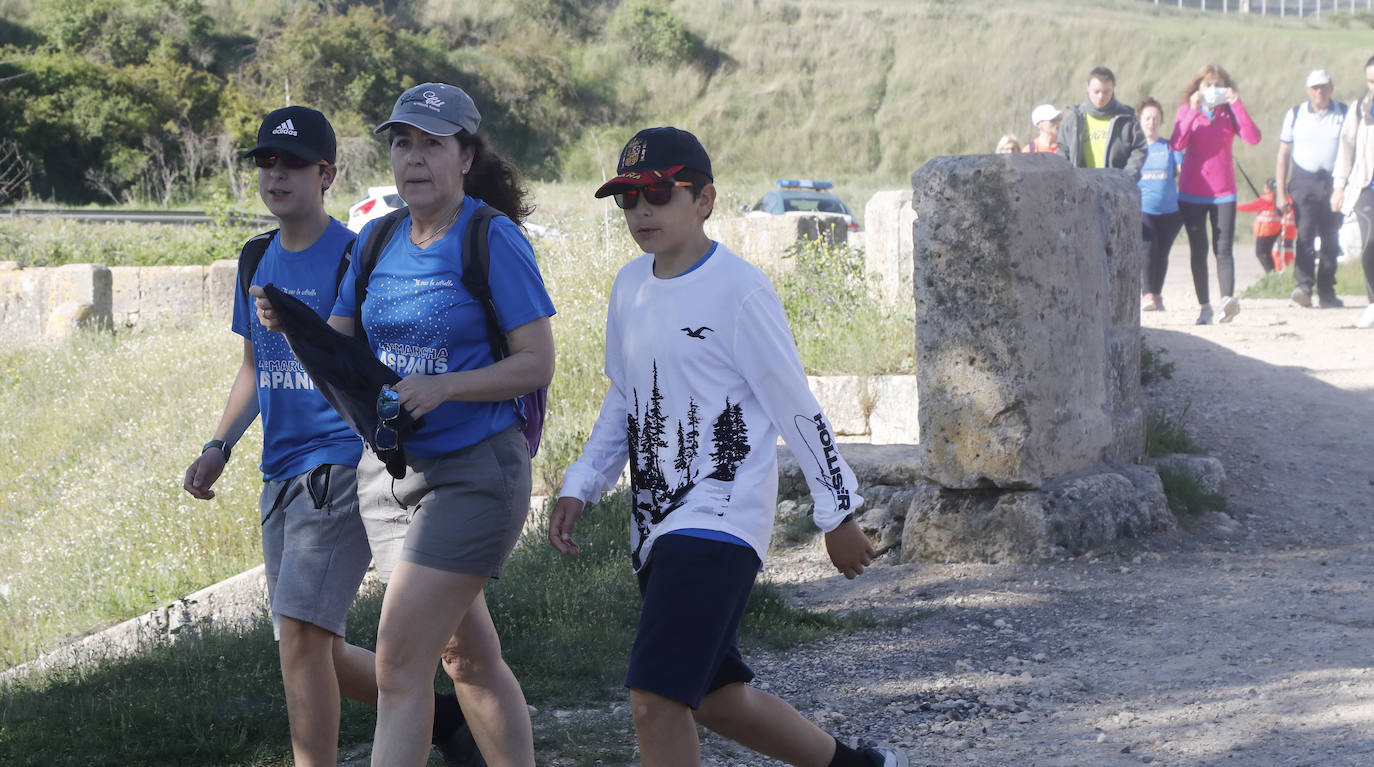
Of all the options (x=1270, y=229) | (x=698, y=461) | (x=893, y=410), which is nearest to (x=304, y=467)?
(x=698, y=461)

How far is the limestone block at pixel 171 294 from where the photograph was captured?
13.8 meters

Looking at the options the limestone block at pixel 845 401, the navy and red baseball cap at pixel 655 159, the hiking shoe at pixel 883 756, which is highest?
the navy and red baseball cap at pixel 655 159

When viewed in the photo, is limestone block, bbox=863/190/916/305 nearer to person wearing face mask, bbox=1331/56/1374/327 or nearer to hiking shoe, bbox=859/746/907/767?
person wearing face mask, bbox=1331/56/1374/327

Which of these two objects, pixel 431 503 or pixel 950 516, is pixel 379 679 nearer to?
pixel 431 503

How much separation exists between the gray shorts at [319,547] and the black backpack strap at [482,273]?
1.84ft

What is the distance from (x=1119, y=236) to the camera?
6516 mm

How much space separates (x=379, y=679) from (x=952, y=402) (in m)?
3.58

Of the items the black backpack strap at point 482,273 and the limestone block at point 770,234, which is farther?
the limestone block at point 770,234

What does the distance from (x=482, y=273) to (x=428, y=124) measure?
0.38 metres

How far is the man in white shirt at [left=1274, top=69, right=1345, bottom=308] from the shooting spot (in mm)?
10734

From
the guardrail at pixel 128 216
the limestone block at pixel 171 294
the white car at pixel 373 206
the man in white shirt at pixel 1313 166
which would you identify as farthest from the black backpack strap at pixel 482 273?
the guardrail at pixel 128 216

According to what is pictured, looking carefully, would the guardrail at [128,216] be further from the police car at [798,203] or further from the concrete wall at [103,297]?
the police car at [798,203]

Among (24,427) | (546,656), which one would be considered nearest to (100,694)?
(546,656)

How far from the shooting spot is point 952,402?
19.4 feet
